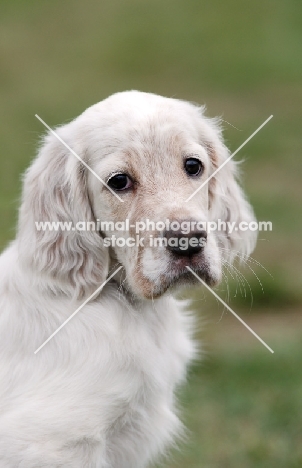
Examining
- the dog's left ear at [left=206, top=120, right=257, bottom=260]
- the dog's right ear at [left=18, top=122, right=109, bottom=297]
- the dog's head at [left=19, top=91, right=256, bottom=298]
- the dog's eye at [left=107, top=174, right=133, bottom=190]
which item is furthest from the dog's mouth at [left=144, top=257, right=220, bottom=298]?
the dog's left ear at [left=206, top=120, right=257, bottom=260]

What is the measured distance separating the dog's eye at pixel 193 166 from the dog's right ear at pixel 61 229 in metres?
0.60

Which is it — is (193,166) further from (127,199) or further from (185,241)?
(185,241)

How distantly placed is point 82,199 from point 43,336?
0.79m

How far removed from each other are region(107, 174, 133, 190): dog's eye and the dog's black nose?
1.36 feet

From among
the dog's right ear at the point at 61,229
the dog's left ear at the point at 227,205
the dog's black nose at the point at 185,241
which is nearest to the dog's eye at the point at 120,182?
the dog's right ear at the point at 61,229

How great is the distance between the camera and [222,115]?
6945 mm

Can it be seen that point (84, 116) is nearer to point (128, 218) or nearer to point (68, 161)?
point (68, 161)

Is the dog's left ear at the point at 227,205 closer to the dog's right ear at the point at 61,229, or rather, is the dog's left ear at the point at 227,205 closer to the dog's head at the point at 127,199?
the dog's head at the point at 127,199

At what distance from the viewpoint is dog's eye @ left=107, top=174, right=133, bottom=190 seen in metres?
4.63

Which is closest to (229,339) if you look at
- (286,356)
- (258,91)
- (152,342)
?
(286,356)

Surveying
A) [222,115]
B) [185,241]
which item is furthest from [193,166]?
[222,115]

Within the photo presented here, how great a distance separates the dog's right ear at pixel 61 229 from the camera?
4766 mm

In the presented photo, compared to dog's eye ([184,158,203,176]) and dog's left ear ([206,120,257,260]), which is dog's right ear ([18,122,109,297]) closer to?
dog's eye ([184,158,203,176])

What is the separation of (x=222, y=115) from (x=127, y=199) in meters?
2.53
